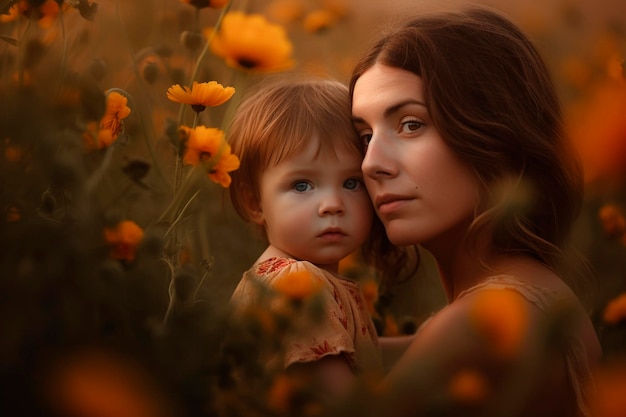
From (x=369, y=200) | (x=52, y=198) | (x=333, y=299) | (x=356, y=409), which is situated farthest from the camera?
(x=369, y=200)

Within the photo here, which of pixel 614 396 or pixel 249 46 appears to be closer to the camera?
pixel 614 396

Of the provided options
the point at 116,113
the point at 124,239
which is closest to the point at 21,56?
the point at 116,113

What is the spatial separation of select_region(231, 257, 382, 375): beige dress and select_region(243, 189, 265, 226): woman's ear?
12 cm

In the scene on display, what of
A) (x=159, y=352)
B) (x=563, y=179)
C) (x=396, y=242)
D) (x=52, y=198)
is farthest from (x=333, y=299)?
(x=159, y=352)

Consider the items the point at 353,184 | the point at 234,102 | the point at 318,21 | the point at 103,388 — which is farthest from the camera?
the point at 318,21

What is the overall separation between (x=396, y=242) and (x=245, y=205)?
291mm

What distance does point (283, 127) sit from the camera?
139 centimetres

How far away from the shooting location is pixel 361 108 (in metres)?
1.40

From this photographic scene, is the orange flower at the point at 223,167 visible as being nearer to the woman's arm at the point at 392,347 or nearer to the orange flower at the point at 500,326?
the orange flower at the point at 500,326

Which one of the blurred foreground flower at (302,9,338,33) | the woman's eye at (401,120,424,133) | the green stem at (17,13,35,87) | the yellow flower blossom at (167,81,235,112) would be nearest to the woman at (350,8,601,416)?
the woman's eye at (401,120,424,133)

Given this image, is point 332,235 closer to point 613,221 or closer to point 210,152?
point 210,152

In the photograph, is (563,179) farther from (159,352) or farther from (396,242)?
(159,352)

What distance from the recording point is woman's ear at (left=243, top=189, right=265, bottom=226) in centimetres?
148

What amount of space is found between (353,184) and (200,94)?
340mm
